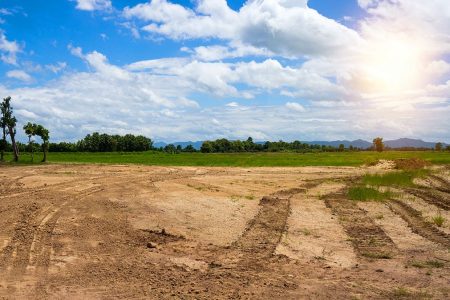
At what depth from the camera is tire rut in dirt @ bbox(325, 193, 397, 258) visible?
36.4ft

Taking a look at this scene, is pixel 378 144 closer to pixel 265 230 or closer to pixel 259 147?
pixel 259 147

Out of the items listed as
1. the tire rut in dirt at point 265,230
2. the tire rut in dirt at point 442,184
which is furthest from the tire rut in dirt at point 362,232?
the tire rut in dirt at point 442,184

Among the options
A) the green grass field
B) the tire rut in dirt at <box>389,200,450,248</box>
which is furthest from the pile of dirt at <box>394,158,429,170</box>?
the tire rut in dirt at <box>389,200,450,248</box>

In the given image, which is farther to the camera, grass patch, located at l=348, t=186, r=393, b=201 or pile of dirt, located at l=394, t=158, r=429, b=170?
pile of dirt, located at l=394, t=158, r=429, b=170

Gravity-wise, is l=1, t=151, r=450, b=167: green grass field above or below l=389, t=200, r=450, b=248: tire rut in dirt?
above

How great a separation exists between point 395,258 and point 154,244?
6.01 meters

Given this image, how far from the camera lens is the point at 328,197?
853 inches

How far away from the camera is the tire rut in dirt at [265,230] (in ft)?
36.0

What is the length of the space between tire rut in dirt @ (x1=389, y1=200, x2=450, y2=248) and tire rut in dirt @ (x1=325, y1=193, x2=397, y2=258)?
1184 mm

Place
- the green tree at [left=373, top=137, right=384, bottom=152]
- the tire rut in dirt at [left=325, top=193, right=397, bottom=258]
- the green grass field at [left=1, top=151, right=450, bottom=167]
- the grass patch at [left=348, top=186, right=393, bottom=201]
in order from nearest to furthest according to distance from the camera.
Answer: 1. the tire rut in dirt at [left=325, top=193, right=397, bottom=258]
2. the grass patch at [left=348, top=186, right=393, bottom=201]
3. the green grass field at [left=1, top=151, right=450, bottom=167]
4. the green tree at [left=373, top=137, right=384, bottom=152]

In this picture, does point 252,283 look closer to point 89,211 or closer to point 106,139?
point 89,211

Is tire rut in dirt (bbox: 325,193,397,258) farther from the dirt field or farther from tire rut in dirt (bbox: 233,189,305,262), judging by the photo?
tire rut in dirt (bbox: 233,189,305,262)

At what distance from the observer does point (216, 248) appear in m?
11.3

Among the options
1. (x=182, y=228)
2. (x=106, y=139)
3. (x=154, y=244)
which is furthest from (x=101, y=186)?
(x=106, y=139)
